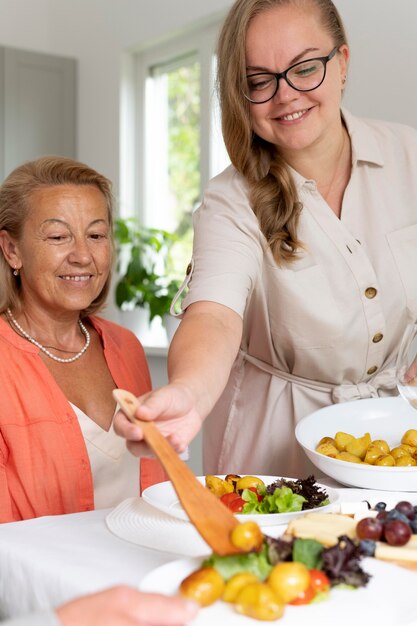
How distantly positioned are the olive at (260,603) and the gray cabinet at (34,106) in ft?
11.8

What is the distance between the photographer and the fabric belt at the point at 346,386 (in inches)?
64.8

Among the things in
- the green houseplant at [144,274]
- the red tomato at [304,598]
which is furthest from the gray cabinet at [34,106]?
the red tomato at [304,598]

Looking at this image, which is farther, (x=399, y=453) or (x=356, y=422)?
(x=356, y=422)

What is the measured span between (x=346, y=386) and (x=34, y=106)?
3021 mm

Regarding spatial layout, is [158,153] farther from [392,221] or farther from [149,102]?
[392,221]

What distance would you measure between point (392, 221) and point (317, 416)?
444 millimetres

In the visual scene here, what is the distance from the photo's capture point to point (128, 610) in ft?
2.29

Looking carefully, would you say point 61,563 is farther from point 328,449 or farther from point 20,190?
point 20,190

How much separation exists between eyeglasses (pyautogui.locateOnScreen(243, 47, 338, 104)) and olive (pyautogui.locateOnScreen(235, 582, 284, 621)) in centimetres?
101

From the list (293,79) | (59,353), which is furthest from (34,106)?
(293,79)

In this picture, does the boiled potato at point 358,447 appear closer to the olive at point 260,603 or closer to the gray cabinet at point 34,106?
the olive at point 260,603

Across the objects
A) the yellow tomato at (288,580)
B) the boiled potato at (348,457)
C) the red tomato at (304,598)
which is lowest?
the boiled potato at (348,457)

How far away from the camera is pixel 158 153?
4324 mm

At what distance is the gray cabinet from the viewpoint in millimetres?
4094
